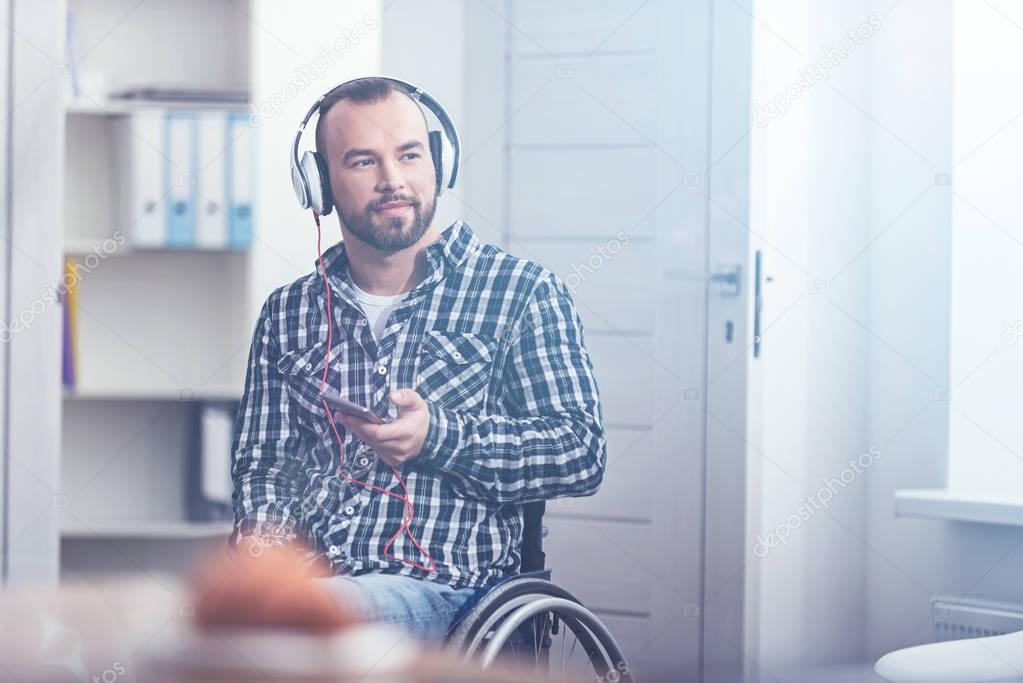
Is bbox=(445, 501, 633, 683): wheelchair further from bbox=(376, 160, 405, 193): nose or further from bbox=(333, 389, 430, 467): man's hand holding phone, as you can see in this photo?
bbox=(376, 160, 405, 193): nose

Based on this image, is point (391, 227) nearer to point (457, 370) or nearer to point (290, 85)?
point (457, 370)

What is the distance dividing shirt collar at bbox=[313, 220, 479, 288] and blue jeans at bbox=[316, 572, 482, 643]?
0.43 m

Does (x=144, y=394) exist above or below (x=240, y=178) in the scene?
below

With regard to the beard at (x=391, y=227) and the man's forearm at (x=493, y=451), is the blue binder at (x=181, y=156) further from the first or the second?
the man's forearm at (x=493, y=451)

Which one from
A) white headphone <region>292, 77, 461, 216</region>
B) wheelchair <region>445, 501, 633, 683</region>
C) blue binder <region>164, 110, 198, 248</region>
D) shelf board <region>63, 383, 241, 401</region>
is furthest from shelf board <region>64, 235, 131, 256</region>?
wheelchair <region>445, 501, 633, 683</region>

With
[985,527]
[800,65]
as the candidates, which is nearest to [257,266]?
[800,65]

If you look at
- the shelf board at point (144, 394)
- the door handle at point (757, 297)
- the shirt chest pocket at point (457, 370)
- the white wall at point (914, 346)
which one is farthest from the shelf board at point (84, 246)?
the white wall at point (914, 346)

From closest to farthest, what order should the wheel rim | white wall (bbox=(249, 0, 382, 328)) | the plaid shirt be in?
the wheel rim < the plaid shirt < white wall (bbox=(249, 0, 382, 328))

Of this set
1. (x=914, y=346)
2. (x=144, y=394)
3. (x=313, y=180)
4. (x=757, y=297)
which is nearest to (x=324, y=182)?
(x=313, y=180)

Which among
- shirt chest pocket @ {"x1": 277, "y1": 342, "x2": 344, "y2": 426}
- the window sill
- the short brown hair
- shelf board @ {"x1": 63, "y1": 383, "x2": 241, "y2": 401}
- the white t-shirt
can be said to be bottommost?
the window sill

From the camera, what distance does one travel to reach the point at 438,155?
1.63 metres

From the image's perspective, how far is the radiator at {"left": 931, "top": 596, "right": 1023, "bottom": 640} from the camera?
1.90 metres

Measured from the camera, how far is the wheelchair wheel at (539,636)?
143cm

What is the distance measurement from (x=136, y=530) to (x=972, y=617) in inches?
56.8
